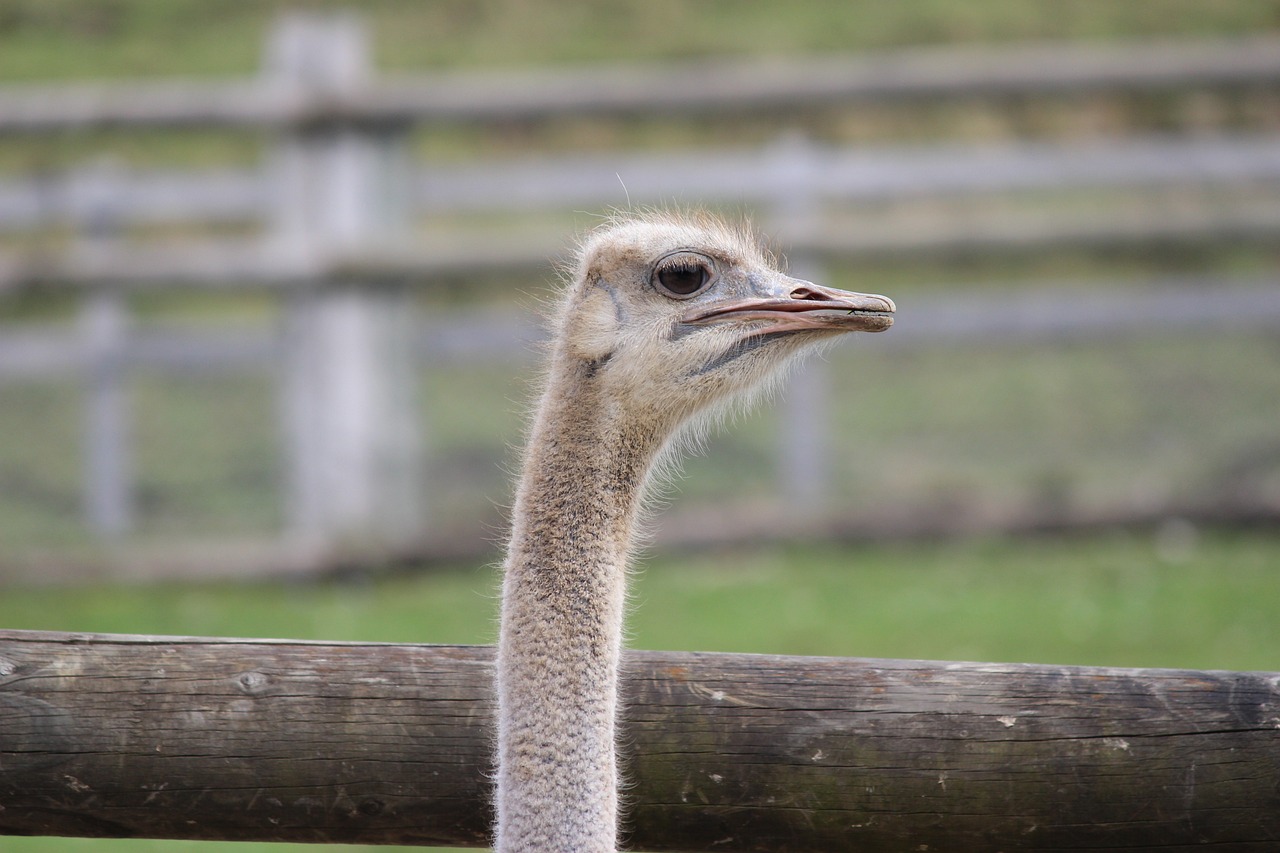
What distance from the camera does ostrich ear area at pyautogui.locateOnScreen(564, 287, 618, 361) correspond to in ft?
7.17

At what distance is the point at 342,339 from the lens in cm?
612

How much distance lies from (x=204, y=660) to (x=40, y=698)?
8.2 inches

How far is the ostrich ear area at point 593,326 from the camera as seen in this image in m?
2.19

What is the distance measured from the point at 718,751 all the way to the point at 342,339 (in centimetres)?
414

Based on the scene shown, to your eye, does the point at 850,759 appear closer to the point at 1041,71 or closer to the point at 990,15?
the point at 1041,71

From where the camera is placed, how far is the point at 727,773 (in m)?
2.21

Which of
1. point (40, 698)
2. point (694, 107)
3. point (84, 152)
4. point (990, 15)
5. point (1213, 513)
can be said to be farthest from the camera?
point (990, 15)

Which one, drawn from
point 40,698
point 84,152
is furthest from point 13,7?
point 40,698

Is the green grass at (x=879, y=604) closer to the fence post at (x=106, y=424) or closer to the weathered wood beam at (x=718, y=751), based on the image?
the fence post at (x=106, y=424)

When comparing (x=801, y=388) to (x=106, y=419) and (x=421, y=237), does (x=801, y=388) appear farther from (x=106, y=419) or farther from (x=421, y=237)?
(x=106, y=419)

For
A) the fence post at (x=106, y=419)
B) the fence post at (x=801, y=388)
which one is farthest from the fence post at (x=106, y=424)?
the fence post at (x=801, y=388)

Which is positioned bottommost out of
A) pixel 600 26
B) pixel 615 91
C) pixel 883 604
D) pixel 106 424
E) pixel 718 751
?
pixel 718 751

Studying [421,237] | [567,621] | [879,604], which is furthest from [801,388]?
[567,621]

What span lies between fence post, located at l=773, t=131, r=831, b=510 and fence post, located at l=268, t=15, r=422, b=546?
137 cm
